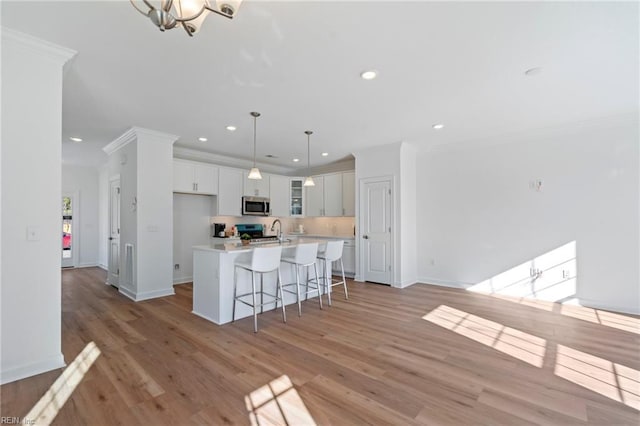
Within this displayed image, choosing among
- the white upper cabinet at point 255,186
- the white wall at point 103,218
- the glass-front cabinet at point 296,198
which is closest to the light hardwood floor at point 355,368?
the white upper cabinet at point 255,186

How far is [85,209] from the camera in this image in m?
7.62

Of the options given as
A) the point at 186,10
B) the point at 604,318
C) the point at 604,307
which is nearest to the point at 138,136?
the point at 186,10

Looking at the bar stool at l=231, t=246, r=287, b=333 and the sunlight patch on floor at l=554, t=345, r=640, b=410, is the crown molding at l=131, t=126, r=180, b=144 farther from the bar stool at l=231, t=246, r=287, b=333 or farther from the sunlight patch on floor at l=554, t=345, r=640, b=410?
the sunlight patch on floor at l=554, t=345, r=640, b=410

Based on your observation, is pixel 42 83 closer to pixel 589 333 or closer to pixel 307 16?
pixel 307 16

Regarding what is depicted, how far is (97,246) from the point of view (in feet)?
25.6

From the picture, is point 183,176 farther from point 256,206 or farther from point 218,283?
point 218,283

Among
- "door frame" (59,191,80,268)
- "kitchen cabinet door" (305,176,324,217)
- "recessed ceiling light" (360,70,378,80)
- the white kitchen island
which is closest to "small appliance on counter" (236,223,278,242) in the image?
"kitchen cabinet door" (305,176,324,217)

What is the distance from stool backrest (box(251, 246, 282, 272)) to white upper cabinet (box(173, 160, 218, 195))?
285cm

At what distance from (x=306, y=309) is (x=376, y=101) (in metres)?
2.86

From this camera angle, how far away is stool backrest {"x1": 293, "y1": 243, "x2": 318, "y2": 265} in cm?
380

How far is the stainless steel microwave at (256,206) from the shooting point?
20.7ft

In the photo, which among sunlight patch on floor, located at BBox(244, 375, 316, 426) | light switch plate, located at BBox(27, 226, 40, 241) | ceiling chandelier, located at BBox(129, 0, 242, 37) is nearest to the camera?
ceiling chandelier, located at BBox(129, 0, 242, 37)

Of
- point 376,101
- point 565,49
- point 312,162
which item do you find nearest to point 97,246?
point 312,162

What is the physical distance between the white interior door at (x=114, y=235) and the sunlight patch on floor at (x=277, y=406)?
14.5 feet
